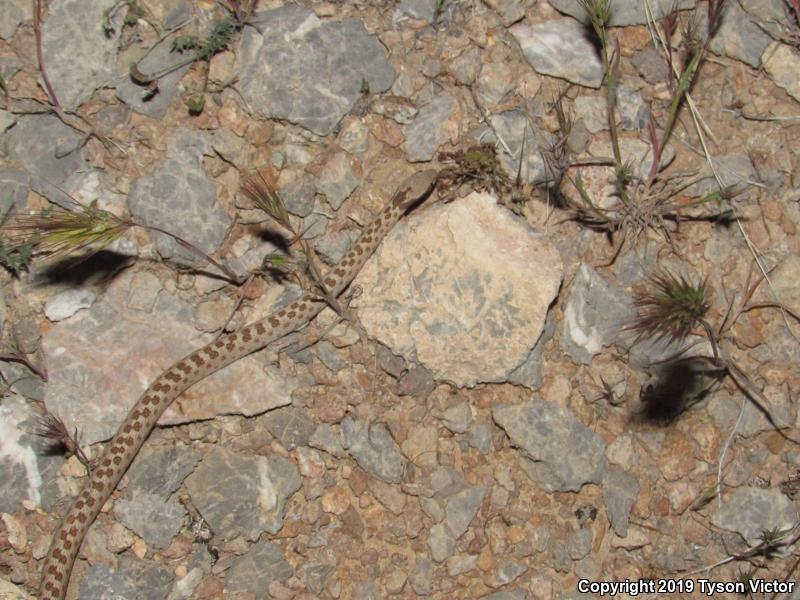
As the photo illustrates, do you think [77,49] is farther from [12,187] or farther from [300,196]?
[300,196]

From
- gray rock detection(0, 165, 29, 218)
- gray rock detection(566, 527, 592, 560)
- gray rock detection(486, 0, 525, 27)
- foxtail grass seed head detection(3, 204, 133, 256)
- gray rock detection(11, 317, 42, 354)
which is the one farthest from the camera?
gray rock detection(486, 0, 525, 27)

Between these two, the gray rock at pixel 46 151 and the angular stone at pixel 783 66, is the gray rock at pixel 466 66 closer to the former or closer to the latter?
the angular stone at pixel 783 66

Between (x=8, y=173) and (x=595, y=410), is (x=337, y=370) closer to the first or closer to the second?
(x=595, y=410)

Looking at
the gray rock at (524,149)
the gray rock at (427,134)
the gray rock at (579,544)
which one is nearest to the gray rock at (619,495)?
the gray rock at (579,544)

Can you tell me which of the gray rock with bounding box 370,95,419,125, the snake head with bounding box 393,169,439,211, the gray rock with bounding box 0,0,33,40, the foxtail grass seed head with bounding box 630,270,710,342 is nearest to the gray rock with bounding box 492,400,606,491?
the foxtail grass seed head with bounding box 630,270,710,342

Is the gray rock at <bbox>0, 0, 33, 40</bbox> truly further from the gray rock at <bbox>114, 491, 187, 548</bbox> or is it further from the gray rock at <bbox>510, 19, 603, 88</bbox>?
the gray rock at <bbox>510, 19, 603, 88</bbox>
